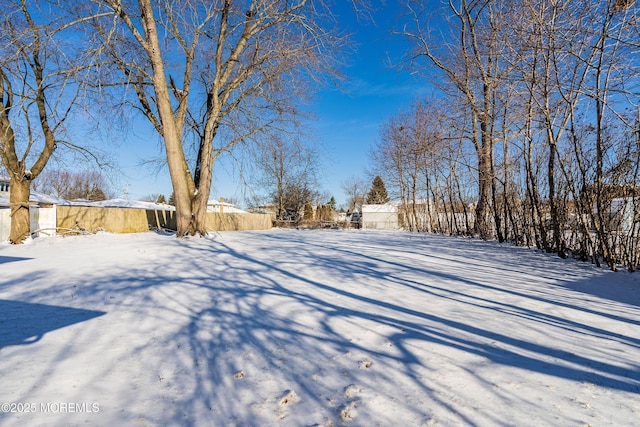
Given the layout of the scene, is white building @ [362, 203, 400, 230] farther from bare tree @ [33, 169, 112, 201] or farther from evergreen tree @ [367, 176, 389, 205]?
bare tree @ [33, 169, 112, 201]

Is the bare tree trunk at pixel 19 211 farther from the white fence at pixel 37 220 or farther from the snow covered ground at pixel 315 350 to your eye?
the snow covered ground at pixel 315 350

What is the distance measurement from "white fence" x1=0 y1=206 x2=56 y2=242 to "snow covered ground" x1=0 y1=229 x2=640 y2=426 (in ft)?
30.4

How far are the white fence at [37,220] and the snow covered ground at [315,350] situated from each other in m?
9.28

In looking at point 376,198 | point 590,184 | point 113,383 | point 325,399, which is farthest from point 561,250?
point 376,198

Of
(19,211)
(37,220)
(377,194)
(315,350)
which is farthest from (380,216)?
(315,350)

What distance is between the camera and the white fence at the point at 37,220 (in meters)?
11.4

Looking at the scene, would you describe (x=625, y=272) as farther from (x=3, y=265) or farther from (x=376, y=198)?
(x=376, y=198)

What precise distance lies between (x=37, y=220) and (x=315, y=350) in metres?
13.8

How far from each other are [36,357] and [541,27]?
25.0ft

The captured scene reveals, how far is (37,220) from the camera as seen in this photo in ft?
38.0

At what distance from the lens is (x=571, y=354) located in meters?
2.21

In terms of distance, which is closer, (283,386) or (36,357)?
(283,386)

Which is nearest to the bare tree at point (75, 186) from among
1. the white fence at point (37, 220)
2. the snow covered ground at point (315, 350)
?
the white fence at point (37, 220)

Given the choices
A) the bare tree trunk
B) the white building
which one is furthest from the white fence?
the white building
